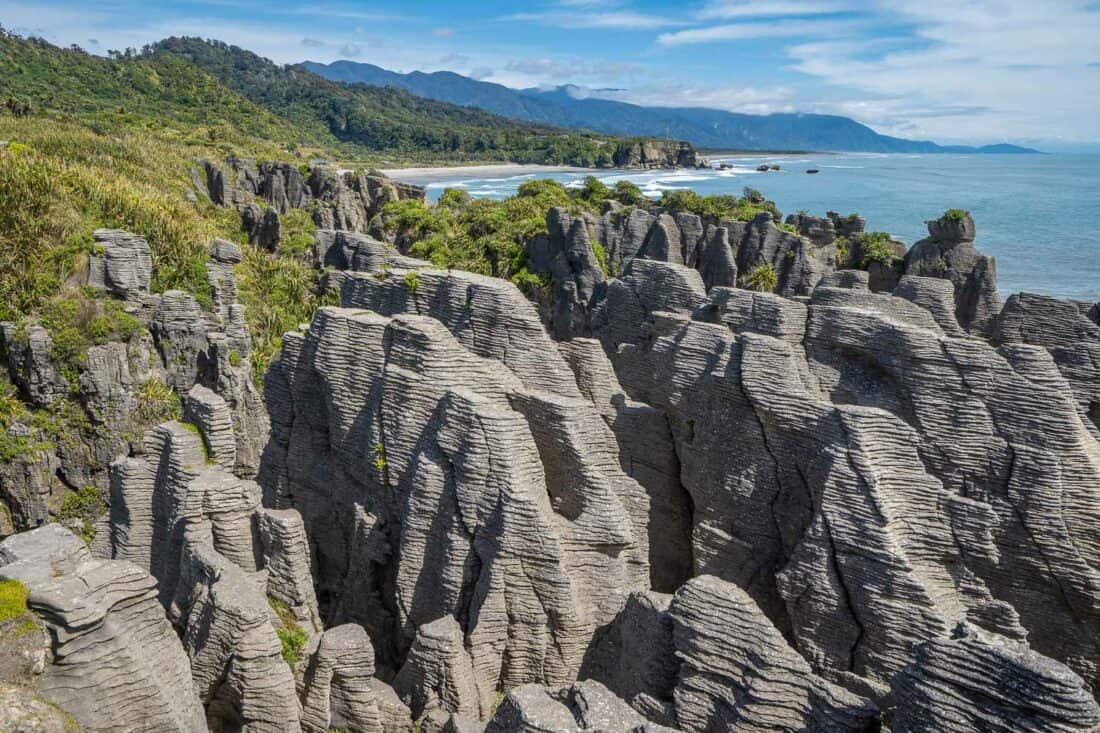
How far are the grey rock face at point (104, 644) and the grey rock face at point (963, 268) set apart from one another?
25.6 m

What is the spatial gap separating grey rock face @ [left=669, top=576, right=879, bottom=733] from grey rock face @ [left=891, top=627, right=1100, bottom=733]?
0.78m

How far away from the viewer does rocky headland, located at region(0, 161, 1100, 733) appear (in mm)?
8820

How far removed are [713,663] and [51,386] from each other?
86.2ft

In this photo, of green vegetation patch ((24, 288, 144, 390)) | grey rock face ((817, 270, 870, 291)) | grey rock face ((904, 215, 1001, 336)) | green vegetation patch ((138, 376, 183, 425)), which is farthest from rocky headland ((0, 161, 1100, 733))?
green vegetation patch ((24, 288, 144, 390))

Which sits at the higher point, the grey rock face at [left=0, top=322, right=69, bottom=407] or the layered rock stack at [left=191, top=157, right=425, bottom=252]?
the layered rock stack at [left=191, top=157, right=425, bottom=252]

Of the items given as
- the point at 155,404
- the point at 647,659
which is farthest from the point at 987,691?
the point at 155,404

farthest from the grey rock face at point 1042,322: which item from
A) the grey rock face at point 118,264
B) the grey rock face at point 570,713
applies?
the grey rock face at point 118,264

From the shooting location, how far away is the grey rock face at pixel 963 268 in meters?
28.1

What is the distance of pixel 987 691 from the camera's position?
24.0 ft

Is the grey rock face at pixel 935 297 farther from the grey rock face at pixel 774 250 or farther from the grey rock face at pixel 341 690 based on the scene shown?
the grey rock face at pixel 774 250

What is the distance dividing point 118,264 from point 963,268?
115 ft

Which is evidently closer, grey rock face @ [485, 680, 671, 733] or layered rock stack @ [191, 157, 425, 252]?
grey rock face @ [485, 680, 671, 733]

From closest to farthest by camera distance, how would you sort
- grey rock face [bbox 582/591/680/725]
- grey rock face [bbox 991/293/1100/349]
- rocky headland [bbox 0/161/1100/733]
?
rocky headland [bbox 0/161/1100/733], grey rock face [bbox 582/591/680/725], grey rock face [bbox 991/293/1100/349]

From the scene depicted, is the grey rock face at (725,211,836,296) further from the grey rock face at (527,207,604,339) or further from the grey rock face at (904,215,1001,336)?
the grey rock face at (527,207,604,339)
